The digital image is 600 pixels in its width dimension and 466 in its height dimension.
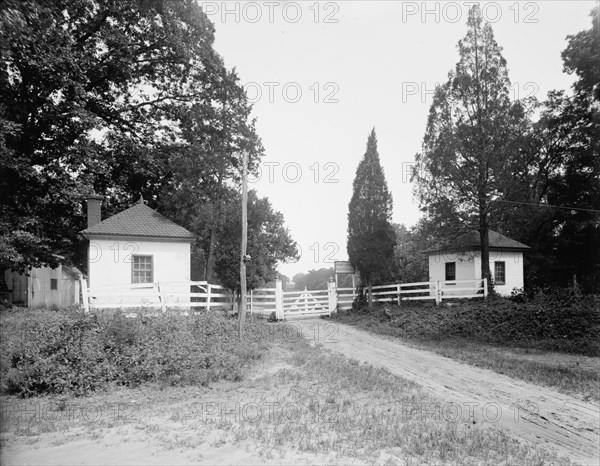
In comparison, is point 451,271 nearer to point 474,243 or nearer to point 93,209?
point 474,243

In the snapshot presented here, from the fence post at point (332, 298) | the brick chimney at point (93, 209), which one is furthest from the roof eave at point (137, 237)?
the fence post at point (332, 298)

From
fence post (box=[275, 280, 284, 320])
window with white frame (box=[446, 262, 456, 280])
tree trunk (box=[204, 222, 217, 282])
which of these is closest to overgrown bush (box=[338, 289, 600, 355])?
fence post (box=[275, 280, 284, 320])

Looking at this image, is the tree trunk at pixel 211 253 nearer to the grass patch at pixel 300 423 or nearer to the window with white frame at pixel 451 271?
the grass patch at pixel 300 423

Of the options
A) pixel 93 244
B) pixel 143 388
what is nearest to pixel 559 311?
pixel 143 388

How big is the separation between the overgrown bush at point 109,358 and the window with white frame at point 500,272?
728 inches

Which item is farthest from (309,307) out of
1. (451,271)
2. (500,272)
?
(500,272)

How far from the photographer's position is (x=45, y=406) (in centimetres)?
740

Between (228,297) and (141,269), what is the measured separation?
5.63m

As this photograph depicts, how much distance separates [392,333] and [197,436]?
11.7m

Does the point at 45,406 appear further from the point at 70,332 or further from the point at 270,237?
the point at 270,237

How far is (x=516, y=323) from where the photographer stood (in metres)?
15.0

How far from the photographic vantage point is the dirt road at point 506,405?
6.08 metres

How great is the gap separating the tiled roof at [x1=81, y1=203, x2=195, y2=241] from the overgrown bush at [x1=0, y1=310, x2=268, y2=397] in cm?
722

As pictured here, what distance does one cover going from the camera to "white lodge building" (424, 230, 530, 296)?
24.4 m
